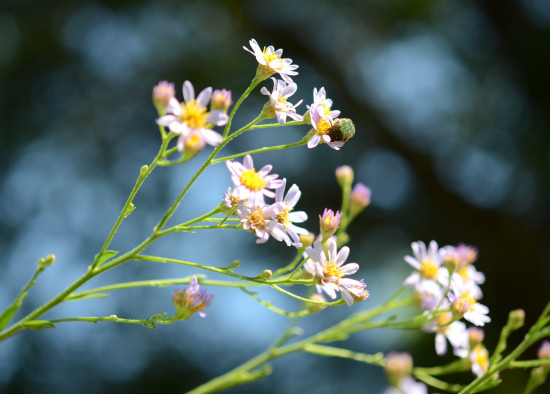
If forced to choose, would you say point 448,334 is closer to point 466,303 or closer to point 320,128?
point 466,303

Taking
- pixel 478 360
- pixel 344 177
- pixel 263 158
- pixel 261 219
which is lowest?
pixel 478 360

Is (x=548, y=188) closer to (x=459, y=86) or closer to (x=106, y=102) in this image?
(x=459, y=86)

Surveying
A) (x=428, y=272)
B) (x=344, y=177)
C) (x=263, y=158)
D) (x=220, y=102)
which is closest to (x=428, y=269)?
(x=428, y=272)

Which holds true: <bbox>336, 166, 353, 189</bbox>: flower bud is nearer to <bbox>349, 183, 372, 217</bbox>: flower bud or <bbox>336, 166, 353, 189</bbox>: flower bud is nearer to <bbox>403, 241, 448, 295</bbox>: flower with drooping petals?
<bbox>349, 183, 372, 217</bbox>: flower bud

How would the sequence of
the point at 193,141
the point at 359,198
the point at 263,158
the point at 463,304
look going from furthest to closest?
the point at 263,158
the point at 359,198
the point at 463,304
the point at 193,141

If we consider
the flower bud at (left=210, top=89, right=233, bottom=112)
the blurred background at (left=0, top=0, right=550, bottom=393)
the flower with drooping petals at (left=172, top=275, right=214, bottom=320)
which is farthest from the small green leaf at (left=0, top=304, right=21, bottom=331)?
the blurred background at (left=0, top=0, right=550, bottom=393)

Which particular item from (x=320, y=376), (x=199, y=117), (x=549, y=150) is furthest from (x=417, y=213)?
(x=199, y=117)
